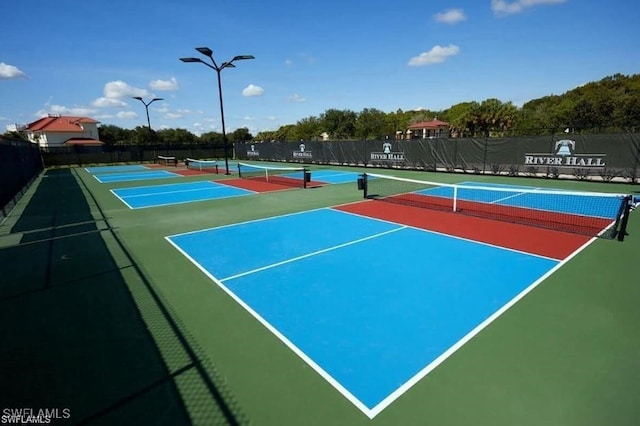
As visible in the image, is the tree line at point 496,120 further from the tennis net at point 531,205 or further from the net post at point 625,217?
the net post at point 625,217

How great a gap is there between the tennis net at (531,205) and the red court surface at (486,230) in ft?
2.07

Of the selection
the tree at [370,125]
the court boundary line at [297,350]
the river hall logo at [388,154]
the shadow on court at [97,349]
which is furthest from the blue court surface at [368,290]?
the tree at [370,125]

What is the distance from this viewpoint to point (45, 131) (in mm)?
77000

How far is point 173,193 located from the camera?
A: 17.2 m

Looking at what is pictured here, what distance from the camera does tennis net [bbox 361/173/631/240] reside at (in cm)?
919

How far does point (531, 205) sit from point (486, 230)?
464 cm

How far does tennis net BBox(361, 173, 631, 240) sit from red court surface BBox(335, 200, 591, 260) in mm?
630

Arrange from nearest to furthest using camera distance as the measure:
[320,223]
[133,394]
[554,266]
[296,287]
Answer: [133,394], [296,287], [554,266], [320,223]

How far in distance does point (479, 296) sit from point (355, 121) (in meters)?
76.8

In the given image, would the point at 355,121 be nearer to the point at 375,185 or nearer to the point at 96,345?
the point at 375,185

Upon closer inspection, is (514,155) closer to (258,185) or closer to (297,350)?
(258,185)

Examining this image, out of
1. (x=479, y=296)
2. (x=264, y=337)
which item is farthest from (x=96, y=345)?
(x=479, y=296)

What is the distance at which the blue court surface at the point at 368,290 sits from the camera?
4.01 metres

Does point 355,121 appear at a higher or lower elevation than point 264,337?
higher
